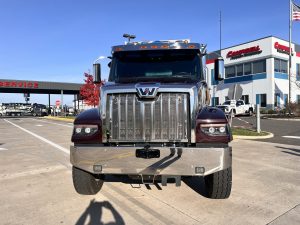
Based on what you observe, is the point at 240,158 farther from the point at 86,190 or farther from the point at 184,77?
the point at 86,190

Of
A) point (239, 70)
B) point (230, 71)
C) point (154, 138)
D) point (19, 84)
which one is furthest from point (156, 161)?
point (19, 84)

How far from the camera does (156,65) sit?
20.6 feet

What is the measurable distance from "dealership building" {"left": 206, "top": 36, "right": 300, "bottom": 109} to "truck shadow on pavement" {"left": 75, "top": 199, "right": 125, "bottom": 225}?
107 ft

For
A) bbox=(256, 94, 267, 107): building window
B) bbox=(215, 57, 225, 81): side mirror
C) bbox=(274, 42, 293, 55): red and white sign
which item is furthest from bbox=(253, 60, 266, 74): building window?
bbox=(215, 57, 225, 81): side mirror

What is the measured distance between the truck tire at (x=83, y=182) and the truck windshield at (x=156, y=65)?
6.09 ft

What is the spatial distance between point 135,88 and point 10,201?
9.03ft

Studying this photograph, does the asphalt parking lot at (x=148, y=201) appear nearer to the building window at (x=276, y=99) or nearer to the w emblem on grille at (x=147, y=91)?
the w emblem on grille at (x=147, y=91)

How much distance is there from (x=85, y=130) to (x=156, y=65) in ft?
7.01

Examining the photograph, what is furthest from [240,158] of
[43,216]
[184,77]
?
[43,216]

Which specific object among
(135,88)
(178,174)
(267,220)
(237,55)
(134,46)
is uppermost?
(237,55)

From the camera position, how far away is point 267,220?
4.33 meters

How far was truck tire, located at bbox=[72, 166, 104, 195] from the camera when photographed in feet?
17.4

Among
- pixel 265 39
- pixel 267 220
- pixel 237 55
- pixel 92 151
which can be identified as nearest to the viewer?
pixel 267 220

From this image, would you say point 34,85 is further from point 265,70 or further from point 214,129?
point 214,129
